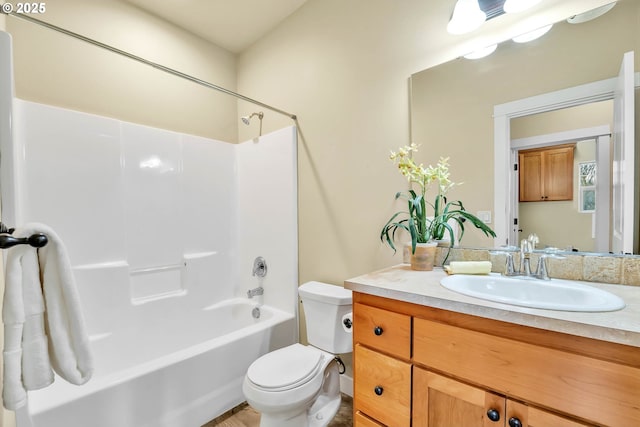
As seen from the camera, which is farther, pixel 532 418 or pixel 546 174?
pixel 546 174

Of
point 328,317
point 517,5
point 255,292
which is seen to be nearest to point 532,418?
point 328,317

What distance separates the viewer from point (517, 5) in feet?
3.89

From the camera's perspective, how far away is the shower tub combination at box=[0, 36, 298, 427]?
4.56ft

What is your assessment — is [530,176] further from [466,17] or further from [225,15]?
[225,15]

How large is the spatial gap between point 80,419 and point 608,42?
8.72ft

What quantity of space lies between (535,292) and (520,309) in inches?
14.7

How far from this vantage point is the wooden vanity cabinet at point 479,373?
0.63 metres

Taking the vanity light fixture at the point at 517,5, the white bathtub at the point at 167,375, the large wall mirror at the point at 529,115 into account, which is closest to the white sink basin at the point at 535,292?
the large wall mirror at the point at 529,115

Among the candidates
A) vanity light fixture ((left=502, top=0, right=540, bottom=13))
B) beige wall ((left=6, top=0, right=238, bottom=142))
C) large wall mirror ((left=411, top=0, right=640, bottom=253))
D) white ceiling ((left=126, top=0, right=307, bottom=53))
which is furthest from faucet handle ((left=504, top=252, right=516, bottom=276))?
beige wall ((left=6, top=0, right=238, bottom=142))

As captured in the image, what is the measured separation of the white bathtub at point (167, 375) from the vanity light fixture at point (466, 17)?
2086 mm

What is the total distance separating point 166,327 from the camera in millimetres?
2117

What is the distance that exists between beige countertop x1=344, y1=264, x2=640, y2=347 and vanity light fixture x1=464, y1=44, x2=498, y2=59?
1066mm

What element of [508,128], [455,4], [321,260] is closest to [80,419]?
[321,260]

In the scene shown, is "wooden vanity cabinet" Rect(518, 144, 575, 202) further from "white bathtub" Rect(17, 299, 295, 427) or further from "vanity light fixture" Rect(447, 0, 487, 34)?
"white bathtub" Rect(17, 299, 295, 427)
